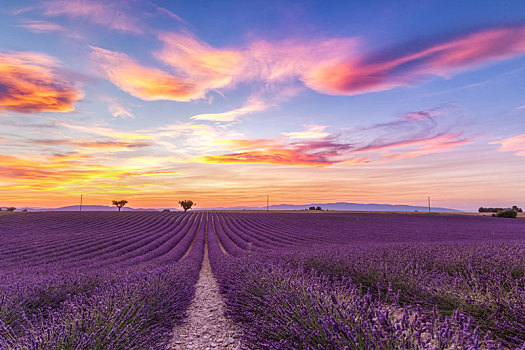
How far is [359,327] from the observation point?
2.05 meters

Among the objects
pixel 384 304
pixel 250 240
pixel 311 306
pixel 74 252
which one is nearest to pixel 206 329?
pixel 311 306

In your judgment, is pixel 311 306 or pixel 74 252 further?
pixel 74 252

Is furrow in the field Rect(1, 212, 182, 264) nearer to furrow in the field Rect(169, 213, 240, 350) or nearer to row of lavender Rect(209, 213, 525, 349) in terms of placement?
row of lavender Rect(209, 213, 525, 349)

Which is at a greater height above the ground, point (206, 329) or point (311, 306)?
point (311, 306)

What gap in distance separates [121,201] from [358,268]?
70376 millimetres

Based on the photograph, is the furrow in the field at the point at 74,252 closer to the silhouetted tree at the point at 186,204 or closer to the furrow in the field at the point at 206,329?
the furrow in the field at the point at 206,329

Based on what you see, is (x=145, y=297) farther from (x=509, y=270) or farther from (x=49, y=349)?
(x=509, y=270)

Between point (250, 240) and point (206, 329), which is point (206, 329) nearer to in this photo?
point (206, 329)

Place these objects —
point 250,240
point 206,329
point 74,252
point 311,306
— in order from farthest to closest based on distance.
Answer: point 250,240 < point 74,252 < point 206,329 < point 311,306

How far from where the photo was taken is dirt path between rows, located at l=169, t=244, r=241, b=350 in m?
3.87

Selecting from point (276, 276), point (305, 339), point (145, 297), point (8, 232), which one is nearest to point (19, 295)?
point (145, 297)

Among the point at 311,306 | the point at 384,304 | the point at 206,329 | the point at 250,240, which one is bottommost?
the point at 250,240

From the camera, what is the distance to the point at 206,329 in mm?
4457

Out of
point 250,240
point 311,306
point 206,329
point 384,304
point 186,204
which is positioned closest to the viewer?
point 311,306
